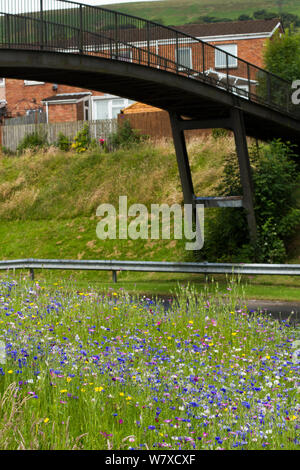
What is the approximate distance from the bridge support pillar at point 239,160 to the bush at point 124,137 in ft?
43.6

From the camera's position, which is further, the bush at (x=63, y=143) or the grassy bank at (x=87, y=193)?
the bush at (x=63, y=143)

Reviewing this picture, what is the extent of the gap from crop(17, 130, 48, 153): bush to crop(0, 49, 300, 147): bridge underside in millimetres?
16909

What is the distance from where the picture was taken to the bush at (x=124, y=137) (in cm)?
3538

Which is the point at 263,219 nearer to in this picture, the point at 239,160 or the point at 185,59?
the point at 239,160

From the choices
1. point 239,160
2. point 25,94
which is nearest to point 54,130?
point 25,94

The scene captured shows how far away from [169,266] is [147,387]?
11.5 metres

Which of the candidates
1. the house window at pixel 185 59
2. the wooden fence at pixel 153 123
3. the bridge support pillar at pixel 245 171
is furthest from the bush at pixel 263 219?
the wooden fence at pixel 153 123

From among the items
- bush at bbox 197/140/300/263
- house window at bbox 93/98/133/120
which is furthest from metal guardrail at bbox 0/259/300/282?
house window at bbox 93/98/133/120

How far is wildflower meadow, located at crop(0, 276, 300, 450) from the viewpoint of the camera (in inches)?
235

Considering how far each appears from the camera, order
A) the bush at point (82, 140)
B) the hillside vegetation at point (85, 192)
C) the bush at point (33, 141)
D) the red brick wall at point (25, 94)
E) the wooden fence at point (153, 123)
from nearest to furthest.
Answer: the hillside vegetation at point (85, 192) < the wooden fence at point (153, 123) < the bush at point (82, 140) < the bush at point (33, 141) < the red brick wall at point (25, 94)

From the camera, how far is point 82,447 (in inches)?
232

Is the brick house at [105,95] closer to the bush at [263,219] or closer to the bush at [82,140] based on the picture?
the bush at [82,140]

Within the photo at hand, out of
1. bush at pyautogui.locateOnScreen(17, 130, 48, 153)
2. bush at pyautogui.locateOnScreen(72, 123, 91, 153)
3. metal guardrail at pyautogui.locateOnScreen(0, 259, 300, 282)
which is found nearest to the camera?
metal guardrail at pyautogui.locateOnScreen(0, 259, 300, 282)

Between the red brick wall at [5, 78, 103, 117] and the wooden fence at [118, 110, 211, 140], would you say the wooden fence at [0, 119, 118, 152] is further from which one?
the red brick wall at [5, 78, 103, 117]
